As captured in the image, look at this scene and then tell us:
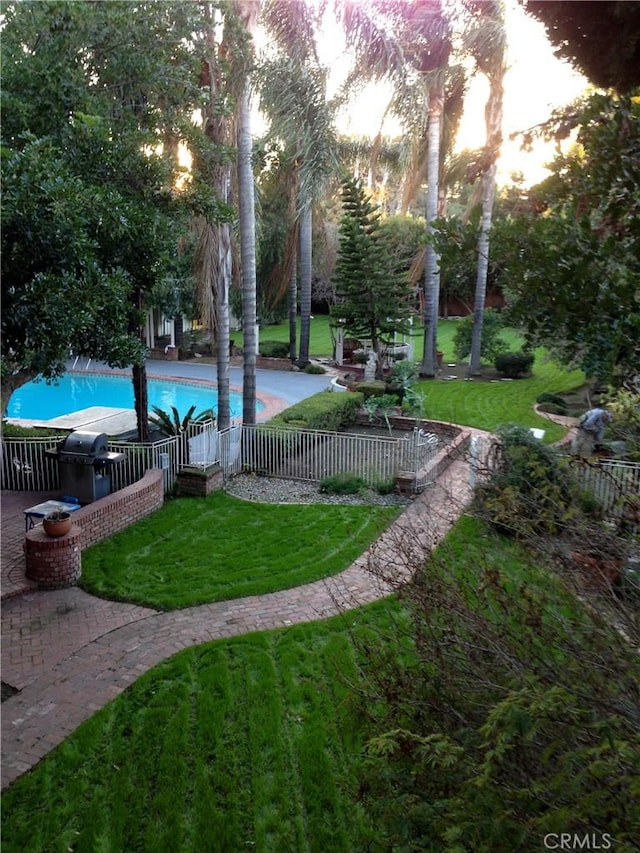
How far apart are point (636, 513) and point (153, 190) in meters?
7.93

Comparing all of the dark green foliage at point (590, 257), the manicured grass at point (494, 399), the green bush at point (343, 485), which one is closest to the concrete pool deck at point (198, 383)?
the manicured grass at point (494, 399)

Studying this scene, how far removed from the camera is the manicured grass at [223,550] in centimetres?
810

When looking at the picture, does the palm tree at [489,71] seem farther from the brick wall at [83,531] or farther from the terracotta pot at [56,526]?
the terracotta pot at [56,526]

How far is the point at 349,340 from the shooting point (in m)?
31.2

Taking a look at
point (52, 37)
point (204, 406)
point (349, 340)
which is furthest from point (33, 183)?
point (349, 340)

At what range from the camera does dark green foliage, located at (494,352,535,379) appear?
24903 mm

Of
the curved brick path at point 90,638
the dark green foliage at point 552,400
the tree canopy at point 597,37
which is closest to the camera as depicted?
the tree canopy at point 597,37

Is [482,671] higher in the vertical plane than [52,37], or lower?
lower

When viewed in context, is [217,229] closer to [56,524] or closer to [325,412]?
[325,412]

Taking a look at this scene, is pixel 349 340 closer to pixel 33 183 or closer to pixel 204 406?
pixel 204 406

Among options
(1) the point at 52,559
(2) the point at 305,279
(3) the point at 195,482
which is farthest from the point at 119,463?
(2) the point at 305,279

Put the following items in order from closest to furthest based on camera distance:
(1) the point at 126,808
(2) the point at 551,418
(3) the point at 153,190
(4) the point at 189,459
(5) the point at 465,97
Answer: (1) the point at 126,808 → (3) the point at 153,190 → (4) the point at 189,459 → (2) the point at 551,418 → (5) the point at 465,97

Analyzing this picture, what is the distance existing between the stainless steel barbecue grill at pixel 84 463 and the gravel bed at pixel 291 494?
223 cm

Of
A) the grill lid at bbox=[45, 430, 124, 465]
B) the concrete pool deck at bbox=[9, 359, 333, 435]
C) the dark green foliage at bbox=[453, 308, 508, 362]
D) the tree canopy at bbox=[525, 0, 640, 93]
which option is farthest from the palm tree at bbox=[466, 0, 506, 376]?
the tree canopy at bbox=[525, 0, 640, 93]
